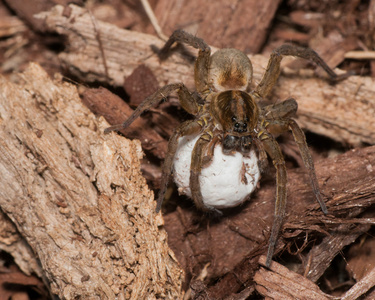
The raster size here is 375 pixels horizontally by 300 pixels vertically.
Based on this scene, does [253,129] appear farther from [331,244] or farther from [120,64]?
[120,64]

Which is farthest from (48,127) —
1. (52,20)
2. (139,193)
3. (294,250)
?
(294,250)

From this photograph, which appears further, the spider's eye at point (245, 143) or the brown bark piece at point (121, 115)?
the brown bark piece at point (121, 115)

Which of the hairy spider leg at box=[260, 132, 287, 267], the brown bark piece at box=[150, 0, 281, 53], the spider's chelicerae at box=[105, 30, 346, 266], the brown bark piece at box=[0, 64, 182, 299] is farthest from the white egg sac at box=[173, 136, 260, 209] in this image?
the brown bark piece at box=[150, 0, 281, 53]

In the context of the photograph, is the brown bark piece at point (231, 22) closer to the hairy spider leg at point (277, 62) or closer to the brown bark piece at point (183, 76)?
the brown bark piece at point (183, 76)

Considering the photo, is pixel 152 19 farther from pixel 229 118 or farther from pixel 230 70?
pixel 229 118

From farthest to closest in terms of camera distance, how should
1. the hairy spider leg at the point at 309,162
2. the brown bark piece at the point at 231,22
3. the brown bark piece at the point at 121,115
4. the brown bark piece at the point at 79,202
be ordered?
the brown bark piece at the point at 231,22, the brown bark piece at the point at 121,115, the hairy spider leg at the point at 309,162, the brown bark piece at the point at 79,202

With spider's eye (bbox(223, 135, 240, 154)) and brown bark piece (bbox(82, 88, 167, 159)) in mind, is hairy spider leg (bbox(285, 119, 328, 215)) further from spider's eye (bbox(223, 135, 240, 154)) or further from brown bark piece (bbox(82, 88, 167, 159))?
brown bark piece (bbox(82, 88, 167, 159))

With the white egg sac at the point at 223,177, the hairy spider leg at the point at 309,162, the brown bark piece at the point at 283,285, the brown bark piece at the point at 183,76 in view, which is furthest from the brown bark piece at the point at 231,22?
the brown bark piece at the point at 283,285
